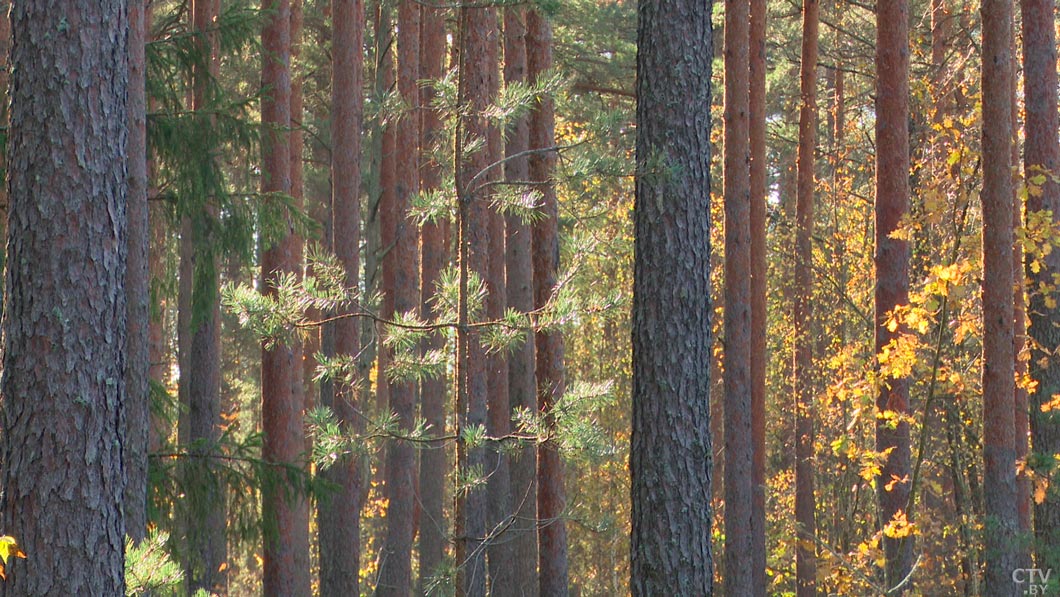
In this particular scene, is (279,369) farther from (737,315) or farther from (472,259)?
(737,315)

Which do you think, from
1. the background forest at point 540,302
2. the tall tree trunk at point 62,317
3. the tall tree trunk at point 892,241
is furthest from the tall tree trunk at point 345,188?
the tall tree trunk at point 62,317

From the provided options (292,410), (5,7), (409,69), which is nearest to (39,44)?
(5,7)

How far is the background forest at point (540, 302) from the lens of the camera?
5965 mm

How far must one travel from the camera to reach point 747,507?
43.3 feet

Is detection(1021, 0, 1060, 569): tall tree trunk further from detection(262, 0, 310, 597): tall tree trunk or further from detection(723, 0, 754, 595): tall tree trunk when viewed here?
detection(262, 0, 310, 597): tall tree trunk

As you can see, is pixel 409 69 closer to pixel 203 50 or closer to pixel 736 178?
pixel 736 178

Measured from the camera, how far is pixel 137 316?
7031mm

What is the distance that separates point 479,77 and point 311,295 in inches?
152

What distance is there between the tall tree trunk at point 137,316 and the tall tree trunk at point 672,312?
3177 mm

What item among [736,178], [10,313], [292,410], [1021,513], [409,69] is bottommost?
[1021,513]

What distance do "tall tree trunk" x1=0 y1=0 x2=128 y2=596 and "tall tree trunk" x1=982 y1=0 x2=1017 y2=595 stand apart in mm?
8001

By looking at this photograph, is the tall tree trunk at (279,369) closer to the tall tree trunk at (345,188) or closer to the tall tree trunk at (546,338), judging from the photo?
the tall tree trunk at (345,188)

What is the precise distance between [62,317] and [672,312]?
3.08 meters

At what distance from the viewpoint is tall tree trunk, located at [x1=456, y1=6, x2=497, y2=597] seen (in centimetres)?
706
